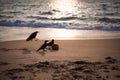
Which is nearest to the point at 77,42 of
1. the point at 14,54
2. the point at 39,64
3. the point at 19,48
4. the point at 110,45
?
the point at 110,45

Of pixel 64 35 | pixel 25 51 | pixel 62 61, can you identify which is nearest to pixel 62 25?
pixel 64 35

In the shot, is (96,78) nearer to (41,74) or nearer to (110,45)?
(41,74)

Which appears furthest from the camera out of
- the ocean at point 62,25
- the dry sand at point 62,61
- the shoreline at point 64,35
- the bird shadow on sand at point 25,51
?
the ocean at point 62,25

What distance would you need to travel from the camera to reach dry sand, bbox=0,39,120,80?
728 cm

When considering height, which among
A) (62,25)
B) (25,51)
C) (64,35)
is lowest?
(62,25)

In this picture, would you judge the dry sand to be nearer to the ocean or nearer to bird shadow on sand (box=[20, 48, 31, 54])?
bird shadow on sand (box=[20, 48, 31, 54])

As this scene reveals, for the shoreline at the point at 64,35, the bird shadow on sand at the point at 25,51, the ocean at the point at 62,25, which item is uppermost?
the bird shadow on sand at the point at 25,51

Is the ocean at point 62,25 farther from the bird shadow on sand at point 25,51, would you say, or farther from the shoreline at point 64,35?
the bird shadow on sand at point 25,51

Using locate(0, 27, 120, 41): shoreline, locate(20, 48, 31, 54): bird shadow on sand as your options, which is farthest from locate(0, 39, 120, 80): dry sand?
locate(0, 27, 120, 41): shoreline

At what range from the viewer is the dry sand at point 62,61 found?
23.9 feet

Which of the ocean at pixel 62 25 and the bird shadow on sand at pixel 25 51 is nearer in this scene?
the bird shadow on sand at pixel 25 51

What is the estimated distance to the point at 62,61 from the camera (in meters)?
8.71

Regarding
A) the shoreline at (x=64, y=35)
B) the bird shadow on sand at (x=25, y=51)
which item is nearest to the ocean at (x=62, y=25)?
the shoreline at (x=64, y=35)

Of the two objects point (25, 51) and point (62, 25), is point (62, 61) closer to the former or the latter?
point (25, 51)
